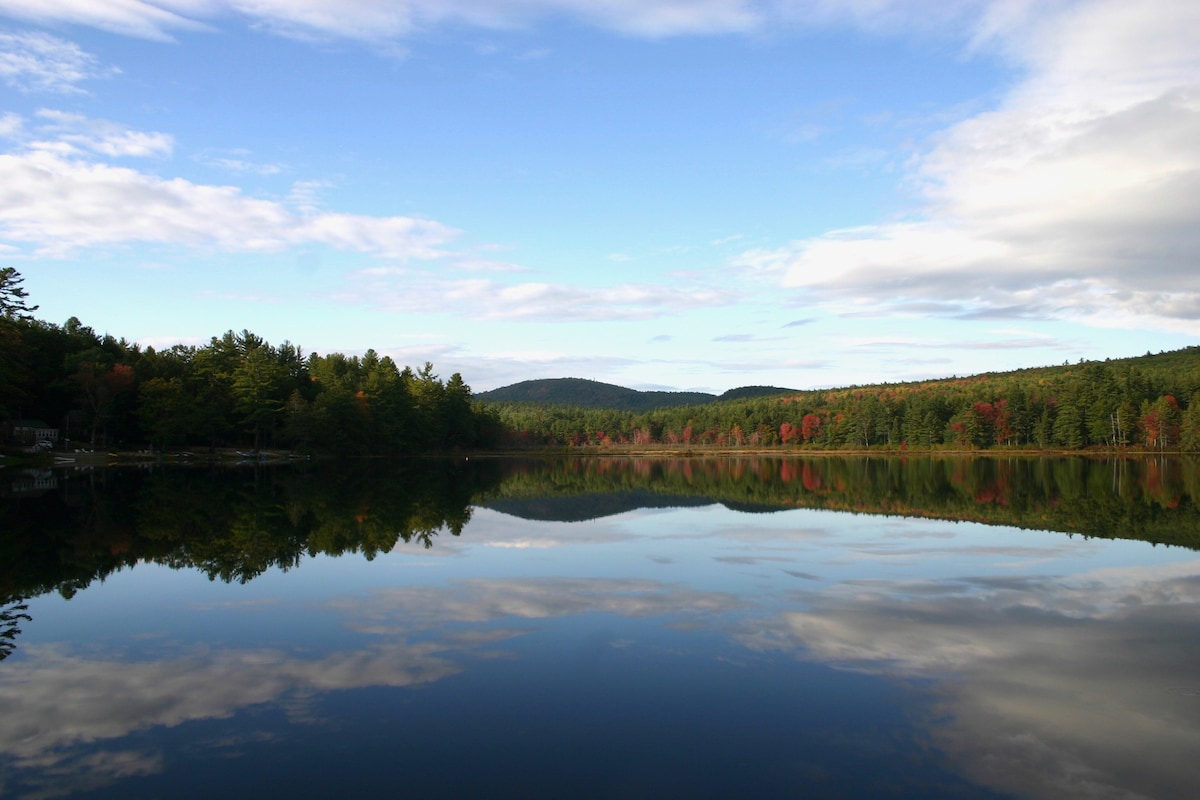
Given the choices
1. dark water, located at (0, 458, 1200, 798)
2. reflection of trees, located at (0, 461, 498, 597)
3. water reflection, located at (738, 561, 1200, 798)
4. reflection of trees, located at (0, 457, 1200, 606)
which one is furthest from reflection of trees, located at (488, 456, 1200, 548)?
water reflection, located at (738, 561, 1200, 798)

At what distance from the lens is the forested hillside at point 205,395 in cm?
6419

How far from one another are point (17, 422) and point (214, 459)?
1415cm

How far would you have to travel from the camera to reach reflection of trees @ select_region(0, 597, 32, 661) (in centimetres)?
1026

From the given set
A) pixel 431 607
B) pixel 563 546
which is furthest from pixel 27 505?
pixel 431 607

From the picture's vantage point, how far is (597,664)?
31.1ft

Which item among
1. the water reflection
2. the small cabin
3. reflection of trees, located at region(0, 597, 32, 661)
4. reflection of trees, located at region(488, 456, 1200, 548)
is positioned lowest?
the water reflection

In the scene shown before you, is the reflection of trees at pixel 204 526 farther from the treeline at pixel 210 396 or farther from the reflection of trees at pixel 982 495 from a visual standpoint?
the treeline at pixel 210 396

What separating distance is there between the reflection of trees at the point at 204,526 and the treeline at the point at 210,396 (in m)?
27.8

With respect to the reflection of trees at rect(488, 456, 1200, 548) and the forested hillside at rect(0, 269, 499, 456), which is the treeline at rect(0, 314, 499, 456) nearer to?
the forested hillside at rect(0, 269, 499, 456)

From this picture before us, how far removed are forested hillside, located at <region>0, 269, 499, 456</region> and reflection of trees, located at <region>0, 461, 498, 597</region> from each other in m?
27.6

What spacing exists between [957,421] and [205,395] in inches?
3653

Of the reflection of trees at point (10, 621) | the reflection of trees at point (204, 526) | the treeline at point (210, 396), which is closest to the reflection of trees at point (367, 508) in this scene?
the reflection of trees at point (204, 526)

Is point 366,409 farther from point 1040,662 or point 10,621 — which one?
point 1040,662

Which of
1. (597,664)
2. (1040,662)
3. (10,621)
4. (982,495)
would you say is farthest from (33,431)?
(1040,662)
